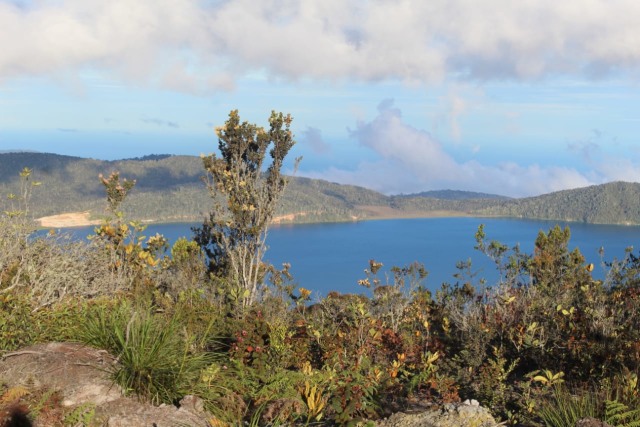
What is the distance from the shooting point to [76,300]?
8.13 m

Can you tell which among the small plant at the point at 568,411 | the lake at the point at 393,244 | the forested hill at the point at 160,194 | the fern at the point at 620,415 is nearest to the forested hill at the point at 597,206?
the forested hill at the point at 160,194

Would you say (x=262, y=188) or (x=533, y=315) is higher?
(x=262, y=188)

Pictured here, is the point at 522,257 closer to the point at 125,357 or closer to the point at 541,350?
the point at 541,350

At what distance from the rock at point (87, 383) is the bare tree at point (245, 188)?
870 centimetres

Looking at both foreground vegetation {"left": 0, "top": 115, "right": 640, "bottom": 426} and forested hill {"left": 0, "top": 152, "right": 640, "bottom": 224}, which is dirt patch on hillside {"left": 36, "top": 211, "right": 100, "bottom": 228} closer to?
forested hill {"left": 0, "top": 152, "right": 640, "bottom": 224}

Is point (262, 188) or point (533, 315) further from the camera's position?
point (262, 188)

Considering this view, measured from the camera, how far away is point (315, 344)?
8.48 m

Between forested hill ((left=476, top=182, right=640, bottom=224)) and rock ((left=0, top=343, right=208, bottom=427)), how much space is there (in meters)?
191

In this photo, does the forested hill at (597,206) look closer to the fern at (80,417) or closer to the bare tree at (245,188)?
the bare tree at (245,188)

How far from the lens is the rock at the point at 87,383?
15.1ft

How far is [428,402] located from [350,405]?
7.60 ft

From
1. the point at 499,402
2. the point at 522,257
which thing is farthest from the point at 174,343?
the point at 522,257

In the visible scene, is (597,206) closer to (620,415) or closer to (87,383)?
(620,415)

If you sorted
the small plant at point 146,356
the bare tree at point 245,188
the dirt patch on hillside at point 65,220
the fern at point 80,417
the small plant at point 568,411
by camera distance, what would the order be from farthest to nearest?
the dirt patch on hillside at point 65,220 → the bare tree at point 245,188 → the small plant at point 146,356 → the small plant at point 568,411 → the fern at point 80,417
